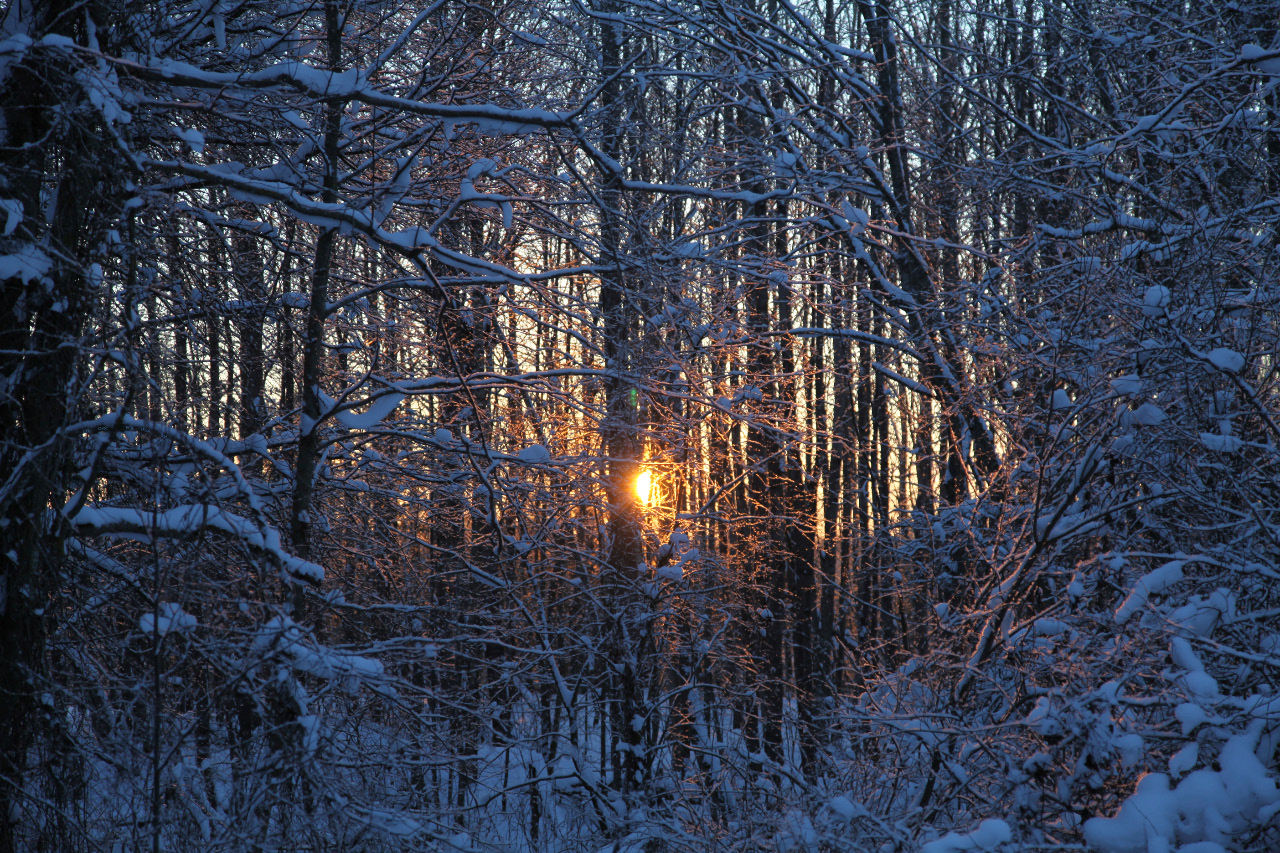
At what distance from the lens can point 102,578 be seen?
5.51m

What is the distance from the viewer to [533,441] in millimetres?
9672

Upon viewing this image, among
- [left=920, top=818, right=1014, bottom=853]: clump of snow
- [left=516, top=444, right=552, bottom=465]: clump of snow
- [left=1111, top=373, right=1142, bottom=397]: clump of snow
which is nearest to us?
[left=920, top=818, right=1014, bottom=853]: clump of snow

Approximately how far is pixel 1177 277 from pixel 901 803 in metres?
3.52

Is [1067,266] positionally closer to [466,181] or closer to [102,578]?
[466,181]

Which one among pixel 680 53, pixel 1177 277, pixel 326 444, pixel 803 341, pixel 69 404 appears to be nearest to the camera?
pixel 69 404

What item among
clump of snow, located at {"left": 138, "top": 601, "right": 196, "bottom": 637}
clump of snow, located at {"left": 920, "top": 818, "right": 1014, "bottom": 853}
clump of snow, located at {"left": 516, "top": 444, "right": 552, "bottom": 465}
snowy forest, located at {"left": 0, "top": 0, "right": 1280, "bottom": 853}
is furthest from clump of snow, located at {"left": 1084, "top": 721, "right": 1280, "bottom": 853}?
clump of snow, located at {"left": 516, "top": 444, "right": 552, "bottom": 465}

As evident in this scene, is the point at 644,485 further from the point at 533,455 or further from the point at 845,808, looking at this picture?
the point at 845,808

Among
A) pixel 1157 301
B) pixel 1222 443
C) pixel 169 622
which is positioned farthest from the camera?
pixel 1157 301

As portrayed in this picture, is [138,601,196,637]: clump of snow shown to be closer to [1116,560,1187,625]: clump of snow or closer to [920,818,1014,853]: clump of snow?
[920,818,1014,853]: clump of snow

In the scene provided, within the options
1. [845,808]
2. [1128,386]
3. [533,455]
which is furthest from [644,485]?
[1128,386]

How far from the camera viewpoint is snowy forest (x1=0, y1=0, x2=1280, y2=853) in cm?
436

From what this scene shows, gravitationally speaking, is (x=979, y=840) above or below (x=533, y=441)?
below

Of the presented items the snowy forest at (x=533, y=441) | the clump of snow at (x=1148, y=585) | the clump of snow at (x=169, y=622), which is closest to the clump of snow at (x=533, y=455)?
the snowy forest at (x=533, y=441)

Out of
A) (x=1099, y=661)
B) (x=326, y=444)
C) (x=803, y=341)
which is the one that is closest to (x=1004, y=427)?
(x=1099, y=661)
